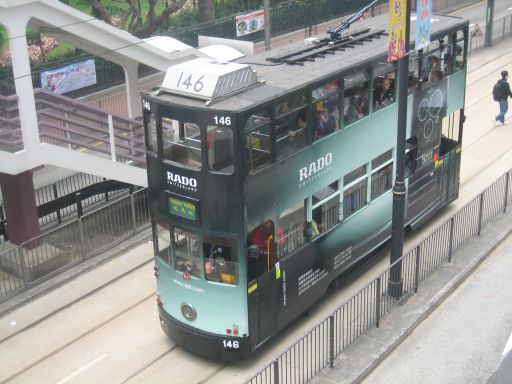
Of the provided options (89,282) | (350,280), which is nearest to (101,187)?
(89,282)

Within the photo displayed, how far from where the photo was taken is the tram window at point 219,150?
1070 centimetres

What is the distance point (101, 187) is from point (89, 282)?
3328mm

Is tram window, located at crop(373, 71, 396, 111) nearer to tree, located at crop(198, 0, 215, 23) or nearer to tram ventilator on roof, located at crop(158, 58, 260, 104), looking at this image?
tram ventilator on roof, located at crop(158, 58, 260, 104)

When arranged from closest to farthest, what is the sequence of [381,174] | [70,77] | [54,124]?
1. [381,174]
2. [54,124]
3. [70,77]

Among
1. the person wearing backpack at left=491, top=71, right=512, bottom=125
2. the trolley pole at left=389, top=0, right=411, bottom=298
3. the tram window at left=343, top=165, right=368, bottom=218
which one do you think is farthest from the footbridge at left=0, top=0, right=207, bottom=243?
the person wearing backpack at left=491, top=71, right=512, bottom=125

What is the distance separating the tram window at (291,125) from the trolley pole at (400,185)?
1.60 meters

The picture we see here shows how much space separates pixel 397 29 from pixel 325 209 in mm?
3001

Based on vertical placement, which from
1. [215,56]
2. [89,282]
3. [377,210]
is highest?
[215,56]

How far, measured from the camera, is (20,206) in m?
15.6

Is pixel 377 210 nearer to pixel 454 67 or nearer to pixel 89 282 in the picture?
pixel 454 67

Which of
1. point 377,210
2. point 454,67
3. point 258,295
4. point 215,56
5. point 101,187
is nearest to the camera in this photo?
point 258,295

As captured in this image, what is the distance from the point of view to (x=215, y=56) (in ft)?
65.9

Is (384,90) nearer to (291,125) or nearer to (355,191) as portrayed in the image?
(355,191)

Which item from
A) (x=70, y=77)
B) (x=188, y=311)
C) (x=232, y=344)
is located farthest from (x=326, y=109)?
(x=70, y=77)
